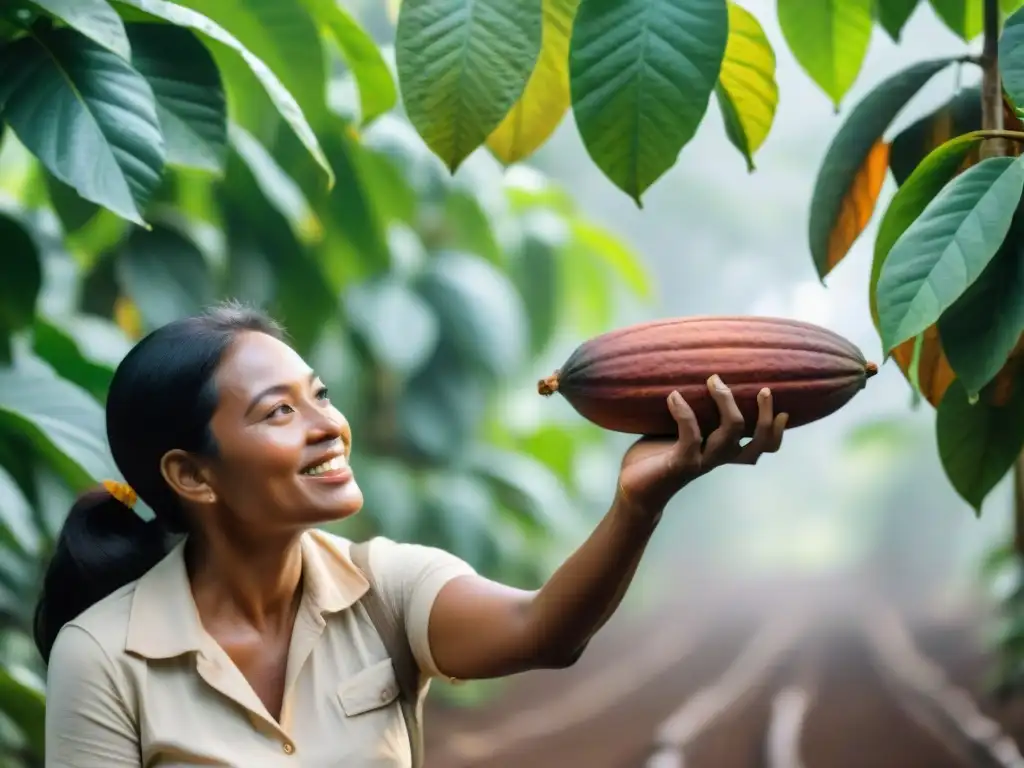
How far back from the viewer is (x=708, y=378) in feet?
2.12

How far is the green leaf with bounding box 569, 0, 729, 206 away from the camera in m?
0.69

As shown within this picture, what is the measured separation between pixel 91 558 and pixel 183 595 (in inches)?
3.7

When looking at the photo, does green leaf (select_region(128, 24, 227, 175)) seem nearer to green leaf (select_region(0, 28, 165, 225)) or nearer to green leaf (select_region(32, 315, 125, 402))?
green leaf (select_region(0, 28, 165, 225))

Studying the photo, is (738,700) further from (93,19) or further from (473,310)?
(93,19)

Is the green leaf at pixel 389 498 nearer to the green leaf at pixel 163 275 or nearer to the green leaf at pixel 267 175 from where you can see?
the green leaf at pixel 267 175

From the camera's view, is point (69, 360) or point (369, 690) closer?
point (369, 690)

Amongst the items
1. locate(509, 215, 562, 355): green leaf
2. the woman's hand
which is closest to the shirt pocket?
the woman's hand

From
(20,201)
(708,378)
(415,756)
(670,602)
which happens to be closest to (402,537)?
(670,602)

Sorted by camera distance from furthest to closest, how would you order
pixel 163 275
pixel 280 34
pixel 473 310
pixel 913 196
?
pixel 473 310
pixel 163 275
pixel 280 34
pixel 913 196

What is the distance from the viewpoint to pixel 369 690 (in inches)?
29.8

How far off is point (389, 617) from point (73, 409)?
1.11 feet

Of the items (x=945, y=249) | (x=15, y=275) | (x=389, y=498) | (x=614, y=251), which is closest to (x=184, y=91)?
(x=15, y=275)

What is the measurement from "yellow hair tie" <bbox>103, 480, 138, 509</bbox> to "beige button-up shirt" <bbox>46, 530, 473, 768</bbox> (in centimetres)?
6

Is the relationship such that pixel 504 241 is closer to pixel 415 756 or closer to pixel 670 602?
pixel 670 602
